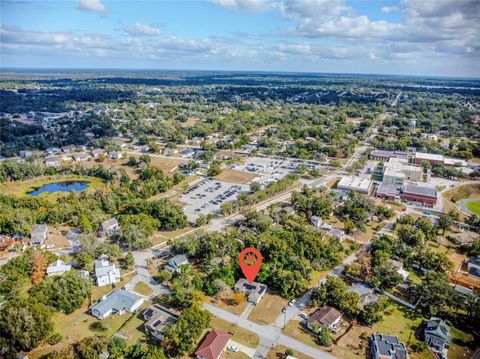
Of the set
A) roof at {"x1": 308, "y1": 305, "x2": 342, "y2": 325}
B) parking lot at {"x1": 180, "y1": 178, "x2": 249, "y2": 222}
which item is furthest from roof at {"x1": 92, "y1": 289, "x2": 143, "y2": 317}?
parking lot at {"x1": 180, "y1": 178, "x2": 249, "y2": 222}

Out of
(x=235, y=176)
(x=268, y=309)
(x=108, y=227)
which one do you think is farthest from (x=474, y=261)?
(x=108, y=227)

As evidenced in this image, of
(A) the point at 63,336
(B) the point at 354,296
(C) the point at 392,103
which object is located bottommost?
(A) the point at 63,336

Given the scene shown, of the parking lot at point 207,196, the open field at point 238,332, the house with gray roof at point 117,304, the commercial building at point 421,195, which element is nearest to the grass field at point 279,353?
the open field at point 238,332

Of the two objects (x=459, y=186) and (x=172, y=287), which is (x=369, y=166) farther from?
(x=172, y=287)

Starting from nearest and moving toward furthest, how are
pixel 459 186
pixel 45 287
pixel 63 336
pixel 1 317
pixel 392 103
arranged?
pixel 1 317 → pixel 63 336 → pixel 45 287 → pixel 459 186 → pixel 392 103

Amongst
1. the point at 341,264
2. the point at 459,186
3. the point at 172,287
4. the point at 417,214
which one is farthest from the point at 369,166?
the point at 172,287
